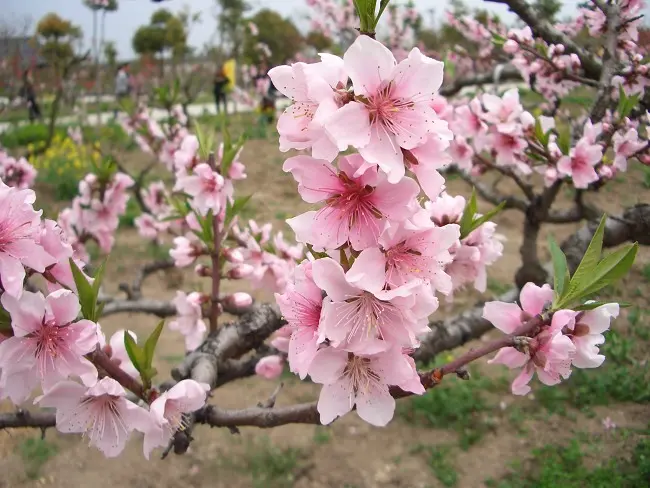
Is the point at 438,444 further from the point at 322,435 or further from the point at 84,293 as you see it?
the point at 84,293

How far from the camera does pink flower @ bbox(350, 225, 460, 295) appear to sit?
874mm

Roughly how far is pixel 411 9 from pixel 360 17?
10.6 metres

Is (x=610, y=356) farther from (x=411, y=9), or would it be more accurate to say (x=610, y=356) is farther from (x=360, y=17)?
(x=411, y=9)

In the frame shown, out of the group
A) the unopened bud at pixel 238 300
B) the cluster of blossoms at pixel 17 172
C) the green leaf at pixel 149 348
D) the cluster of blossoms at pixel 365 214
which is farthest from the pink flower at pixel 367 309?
the cluster of blossoms at pixel 17 172

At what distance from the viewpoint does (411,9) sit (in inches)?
415

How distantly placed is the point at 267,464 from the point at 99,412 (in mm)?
2086

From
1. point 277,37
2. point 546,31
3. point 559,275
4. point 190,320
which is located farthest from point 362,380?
point 277,37

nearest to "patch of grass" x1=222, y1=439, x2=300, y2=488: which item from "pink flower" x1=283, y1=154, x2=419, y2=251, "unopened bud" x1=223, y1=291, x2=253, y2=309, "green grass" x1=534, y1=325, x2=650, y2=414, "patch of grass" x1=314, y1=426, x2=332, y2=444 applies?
"patch of grass" x1=314, y1=426, x2=332, y2=444

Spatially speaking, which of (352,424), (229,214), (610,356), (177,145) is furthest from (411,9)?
(229,214)

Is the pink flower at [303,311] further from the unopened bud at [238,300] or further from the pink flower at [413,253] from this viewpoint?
the unopened bud at [238,300]

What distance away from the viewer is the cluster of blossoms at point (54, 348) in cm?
94

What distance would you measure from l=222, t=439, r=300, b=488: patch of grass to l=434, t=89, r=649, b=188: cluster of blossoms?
1.93 metres

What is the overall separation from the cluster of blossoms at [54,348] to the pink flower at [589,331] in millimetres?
777

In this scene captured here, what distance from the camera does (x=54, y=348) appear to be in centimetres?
100
